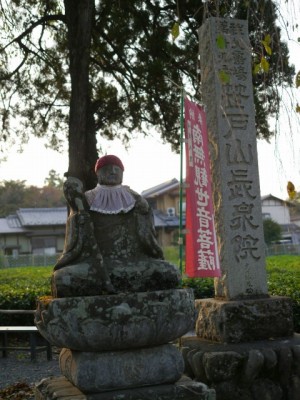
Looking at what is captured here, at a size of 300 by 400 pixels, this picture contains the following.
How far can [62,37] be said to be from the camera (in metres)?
12.0

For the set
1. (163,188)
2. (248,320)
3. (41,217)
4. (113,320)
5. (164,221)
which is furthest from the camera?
(163,188)

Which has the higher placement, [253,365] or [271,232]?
[271,232]

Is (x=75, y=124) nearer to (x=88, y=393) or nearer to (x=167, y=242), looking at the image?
(x=88, y=393)

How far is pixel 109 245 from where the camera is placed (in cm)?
378

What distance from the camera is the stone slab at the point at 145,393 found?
3.40 m

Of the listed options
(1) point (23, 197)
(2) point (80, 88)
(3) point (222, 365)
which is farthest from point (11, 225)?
(3) point (222, 365)

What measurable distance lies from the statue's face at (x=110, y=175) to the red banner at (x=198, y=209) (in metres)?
1.75

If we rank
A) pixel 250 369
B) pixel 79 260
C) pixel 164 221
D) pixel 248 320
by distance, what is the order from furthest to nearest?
pixel 164 221
pixel 248 320
pixel 250 369
pixel 79 260

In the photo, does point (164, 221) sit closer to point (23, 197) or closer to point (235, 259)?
point (23, 197)

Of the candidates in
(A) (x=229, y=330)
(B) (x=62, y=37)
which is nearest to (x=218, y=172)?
(A) (x=229, y=330)

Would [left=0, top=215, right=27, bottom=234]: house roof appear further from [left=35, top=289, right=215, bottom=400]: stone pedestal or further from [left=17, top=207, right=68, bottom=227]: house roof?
[left=35, top=289, right=215, bottom=400]: stone pedestal

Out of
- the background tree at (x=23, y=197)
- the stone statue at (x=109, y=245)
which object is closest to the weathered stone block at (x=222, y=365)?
the stone statue at (x=109, y=245)

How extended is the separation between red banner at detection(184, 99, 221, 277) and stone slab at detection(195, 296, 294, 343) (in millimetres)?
387

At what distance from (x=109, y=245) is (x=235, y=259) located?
7.28 feet
